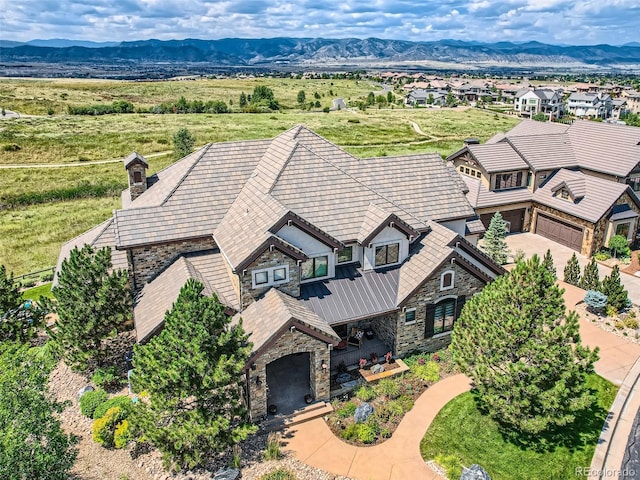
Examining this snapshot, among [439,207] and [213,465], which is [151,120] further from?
[213,465]

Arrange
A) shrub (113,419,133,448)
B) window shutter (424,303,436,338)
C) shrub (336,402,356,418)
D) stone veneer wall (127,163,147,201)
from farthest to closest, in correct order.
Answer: stone veneer wall (127,163,147,201) < window shutter (424,303,436,338) < shrub (336,402,356,418) < shrub (113,419,133,448)

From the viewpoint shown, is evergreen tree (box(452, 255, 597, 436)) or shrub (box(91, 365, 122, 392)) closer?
evergreen tree (box(452, 255, 597, 436))

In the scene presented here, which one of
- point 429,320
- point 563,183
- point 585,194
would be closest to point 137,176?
point 429,320

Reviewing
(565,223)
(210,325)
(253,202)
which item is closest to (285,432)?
(210,325)

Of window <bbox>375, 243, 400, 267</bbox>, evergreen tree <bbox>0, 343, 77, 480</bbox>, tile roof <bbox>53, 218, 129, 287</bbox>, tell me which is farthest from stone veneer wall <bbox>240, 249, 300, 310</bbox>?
evergreen tree <bbox>0, 343, 77, 480</bbox>

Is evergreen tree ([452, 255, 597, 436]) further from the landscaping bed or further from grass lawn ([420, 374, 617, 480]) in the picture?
the landscaping bed

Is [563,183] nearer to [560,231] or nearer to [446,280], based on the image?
[560,231]
